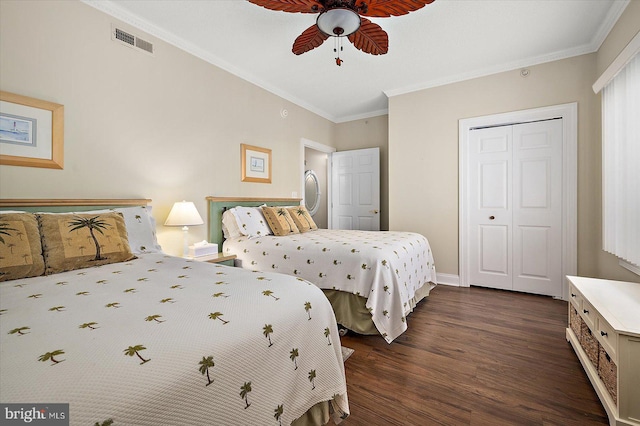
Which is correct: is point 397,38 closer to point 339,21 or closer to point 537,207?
point 339,21

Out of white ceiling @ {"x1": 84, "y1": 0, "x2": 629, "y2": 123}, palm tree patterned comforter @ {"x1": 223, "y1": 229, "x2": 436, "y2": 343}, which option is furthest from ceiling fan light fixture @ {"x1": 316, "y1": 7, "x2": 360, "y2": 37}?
palm tree patterned comforter @ {"x1": 223, "y1": 229, "x2": 436, "y2": 343}

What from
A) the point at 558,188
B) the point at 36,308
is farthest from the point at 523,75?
the point at 36,308

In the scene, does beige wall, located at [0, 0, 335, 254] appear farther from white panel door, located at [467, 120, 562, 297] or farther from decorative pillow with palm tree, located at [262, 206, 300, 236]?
white panel door, located at [467, 120, 562, 297]

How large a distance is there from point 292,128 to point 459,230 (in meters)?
2.90

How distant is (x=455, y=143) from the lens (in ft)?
12.6

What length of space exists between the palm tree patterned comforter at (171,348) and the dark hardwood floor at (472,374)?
0.52m

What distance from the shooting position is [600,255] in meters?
2.93

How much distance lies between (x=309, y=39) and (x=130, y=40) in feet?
5.30

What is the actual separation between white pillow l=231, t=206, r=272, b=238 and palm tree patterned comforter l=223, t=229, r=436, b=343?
4.5 inches

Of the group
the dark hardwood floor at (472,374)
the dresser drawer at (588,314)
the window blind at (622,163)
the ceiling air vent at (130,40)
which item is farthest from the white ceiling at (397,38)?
the dark hardwood floor at (472,374)

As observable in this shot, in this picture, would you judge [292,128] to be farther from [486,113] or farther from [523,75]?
[523,75]

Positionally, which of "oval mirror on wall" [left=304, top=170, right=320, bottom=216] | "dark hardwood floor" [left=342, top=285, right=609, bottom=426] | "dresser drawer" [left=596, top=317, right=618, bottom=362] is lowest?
"dark hardwood floor" [left=342, top=285, right=609, bottom=426]

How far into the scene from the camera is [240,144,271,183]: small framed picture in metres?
3.65

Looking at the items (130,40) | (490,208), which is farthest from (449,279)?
(130,40)
